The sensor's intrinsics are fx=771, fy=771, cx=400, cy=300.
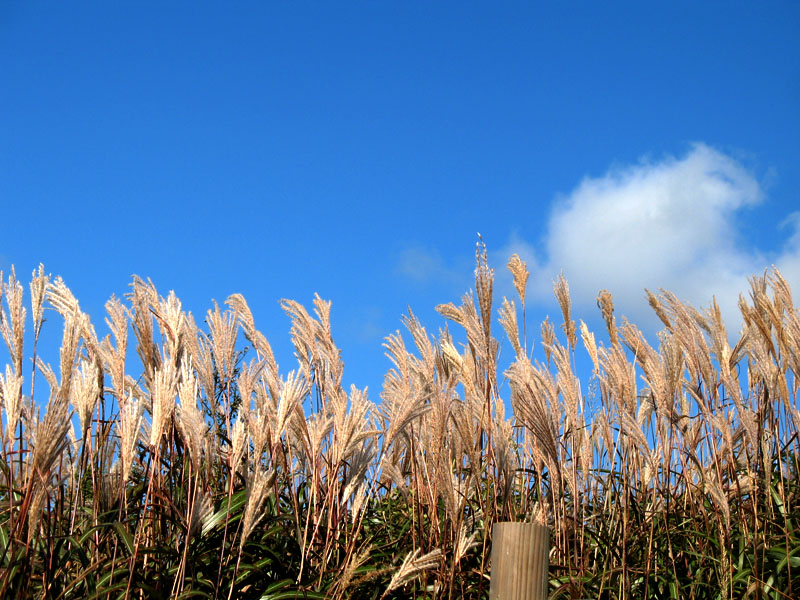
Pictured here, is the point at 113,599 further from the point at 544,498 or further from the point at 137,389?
the point at 544,498

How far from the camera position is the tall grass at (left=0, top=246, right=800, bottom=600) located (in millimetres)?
2543

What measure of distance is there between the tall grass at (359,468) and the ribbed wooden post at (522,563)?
14.2 inches

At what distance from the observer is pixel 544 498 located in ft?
12.5

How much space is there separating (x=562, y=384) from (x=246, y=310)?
1620 millimetres

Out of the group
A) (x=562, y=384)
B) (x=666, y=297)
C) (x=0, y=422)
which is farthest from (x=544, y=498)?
(x=0, y=422)

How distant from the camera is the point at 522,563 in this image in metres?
2.11

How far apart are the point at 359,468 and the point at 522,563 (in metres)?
1.12

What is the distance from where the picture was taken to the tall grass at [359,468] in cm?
254

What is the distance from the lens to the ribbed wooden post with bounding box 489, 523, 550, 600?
2109mm

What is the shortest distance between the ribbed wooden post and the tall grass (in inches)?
14.2

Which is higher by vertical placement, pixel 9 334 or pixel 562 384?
pixel 562 384

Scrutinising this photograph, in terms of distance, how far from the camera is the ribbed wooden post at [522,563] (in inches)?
83.0

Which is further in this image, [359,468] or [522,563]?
[359,468]

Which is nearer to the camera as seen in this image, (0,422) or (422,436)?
(0,422)
